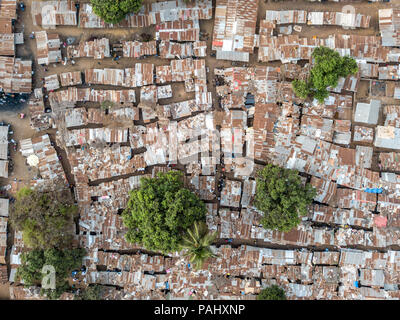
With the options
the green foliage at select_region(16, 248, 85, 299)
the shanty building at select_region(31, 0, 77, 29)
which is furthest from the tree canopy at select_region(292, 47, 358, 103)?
the green foliage at select_region(16, 248, 85, 299)

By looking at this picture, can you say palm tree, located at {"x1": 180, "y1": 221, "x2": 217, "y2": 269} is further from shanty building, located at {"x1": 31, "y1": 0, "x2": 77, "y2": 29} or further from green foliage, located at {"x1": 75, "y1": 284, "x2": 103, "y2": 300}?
shanty building, located at {"x1": 31, "y1": 0, "x2": 77, "y2": 29}

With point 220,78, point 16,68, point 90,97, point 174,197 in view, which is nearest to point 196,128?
point 220,78

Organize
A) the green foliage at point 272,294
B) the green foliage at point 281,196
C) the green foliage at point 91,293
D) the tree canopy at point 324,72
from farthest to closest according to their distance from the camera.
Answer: the green foliage at point 91,293 → the green foliage at point 272,294 → the tree canopy at point 324,72 → the green foliage at point 281,196

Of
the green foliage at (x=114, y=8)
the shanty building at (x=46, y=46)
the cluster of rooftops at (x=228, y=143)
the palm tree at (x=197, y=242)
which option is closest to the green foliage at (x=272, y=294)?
the cluster of rooftops at (x=228, y=143)

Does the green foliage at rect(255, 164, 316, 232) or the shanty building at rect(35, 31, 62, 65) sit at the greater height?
the shanty building at rect(35, 31, 62, 65)

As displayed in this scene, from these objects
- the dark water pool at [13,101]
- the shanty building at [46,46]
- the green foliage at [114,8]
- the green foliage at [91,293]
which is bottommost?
the green foliage at [91,293]

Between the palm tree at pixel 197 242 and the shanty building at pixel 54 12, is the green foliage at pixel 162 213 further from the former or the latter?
the shanty building at pixel 54 12
